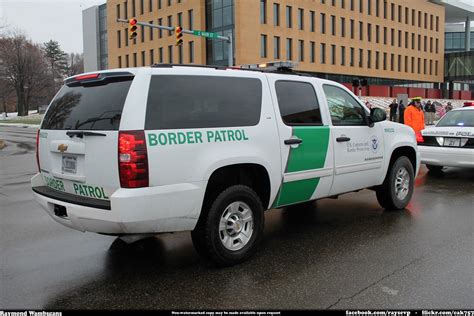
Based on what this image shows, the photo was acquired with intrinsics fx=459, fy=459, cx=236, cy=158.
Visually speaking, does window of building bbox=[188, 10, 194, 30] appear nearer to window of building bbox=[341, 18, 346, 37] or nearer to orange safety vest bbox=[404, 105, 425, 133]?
window of building bbox=[341, 18, 346, 37]

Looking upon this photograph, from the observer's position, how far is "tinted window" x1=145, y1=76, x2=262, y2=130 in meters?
3.93

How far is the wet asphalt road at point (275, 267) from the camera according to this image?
3.68 meters

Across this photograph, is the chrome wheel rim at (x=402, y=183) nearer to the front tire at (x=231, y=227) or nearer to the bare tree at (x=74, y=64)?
the front tire at (x=231, y=227)

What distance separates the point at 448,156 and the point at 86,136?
769cm

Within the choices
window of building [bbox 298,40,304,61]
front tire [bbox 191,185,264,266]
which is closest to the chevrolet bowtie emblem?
front tire [bbox 191,185,264,266]

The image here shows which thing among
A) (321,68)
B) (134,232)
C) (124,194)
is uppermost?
(321,68)

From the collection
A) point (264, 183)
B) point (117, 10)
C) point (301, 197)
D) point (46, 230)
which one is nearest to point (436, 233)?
point (301, 197)

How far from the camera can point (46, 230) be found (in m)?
5.88

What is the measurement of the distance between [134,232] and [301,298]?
1.48 m

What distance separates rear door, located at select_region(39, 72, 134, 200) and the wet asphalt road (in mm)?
826

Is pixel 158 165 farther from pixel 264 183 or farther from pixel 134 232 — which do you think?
pixel 264 183

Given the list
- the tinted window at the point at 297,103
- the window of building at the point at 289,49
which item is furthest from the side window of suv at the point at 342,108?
the window of building at the point at 289,49

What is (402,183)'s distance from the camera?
6691 mm

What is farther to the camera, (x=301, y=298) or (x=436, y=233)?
(x=436, y=233)
